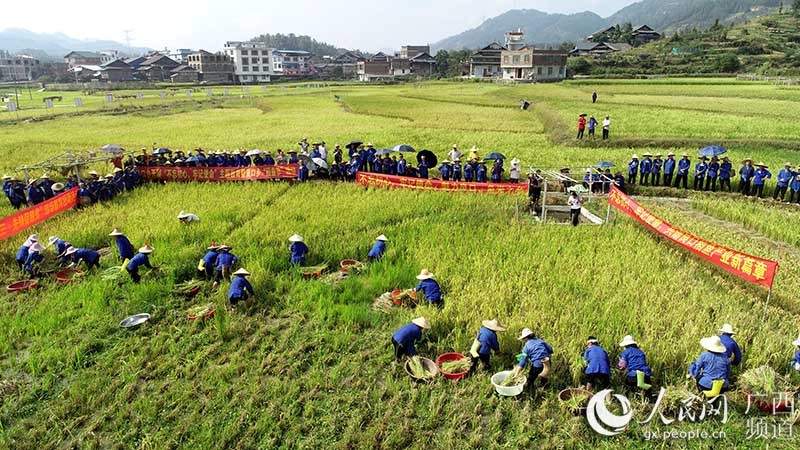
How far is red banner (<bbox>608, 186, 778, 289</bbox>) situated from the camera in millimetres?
7891

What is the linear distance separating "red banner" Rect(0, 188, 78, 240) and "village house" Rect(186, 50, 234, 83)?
84287 mm

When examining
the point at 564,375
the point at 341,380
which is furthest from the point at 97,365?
the point at 564,375

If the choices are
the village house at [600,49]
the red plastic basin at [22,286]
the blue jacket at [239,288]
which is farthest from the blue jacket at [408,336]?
the village house at [600,49]

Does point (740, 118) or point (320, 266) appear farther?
point (740, 118)

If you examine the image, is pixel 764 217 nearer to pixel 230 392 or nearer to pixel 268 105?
pixel 230 392

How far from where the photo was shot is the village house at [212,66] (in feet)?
298

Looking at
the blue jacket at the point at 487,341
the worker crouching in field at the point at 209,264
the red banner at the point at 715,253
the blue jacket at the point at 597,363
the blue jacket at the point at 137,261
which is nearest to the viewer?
the blue jacket at the point at 597,363

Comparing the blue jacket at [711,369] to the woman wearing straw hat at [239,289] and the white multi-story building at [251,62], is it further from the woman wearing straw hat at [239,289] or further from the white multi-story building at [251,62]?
the white multi-story building at [251,62]

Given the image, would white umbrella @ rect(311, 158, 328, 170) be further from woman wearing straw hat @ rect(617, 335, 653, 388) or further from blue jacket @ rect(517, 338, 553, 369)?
woman wearing straw hat @ rect(617, 335, 653, 388)

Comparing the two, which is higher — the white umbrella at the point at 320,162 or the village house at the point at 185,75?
the village house at the point at 185,75

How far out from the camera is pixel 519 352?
7219 mm

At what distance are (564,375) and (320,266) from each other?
505 cm
